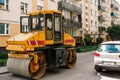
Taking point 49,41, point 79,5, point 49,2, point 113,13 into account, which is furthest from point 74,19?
point 113,13

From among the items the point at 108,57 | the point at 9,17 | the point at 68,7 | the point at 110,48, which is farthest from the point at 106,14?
the point at 108,57

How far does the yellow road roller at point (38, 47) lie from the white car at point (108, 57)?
7.74 feet

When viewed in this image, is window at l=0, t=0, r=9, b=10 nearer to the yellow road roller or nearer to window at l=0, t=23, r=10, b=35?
window at l=0, t=23, r=10, b=35

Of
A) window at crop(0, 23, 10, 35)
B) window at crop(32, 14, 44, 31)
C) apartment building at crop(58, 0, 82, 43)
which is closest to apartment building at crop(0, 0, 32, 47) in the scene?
window at crop(0, 23, 10, 35)

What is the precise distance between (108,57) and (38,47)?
368 centimetres

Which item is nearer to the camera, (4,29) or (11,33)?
(4,29)

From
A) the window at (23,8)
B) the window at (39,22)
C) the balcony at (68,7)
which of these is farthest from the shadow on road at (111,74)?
the balcony at (68,7)

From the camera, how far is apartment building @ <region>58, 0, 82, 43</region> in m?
38.1

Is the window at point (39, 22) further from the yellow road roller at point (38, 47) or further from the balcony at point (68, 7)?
the balcony at point (68, 7)

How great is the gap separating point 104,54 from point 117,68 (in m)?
0.98

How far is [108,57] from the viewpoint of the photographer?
11438mm

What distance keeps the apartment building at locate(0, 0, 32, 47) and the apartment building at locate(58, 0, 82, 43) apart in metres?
10.8

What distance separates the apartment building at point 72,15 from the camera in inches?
1501

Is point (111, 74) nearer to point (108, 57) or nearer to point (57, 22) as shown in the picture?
point (108, 57)
